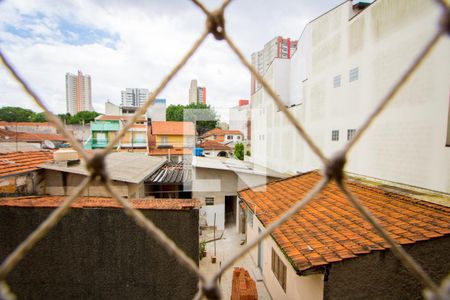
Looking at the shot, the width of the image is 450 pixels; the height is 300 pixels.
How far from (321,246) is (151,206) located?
264 centimetres

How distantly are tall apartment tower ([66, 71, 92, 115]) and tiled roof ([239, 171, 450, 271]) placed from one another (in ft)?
210

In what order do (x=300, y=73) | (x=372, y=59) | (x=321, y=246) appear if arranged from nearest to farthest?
1. (x=321, y=246)
2. (x=372, y=59)
3. (x=300, y=73)

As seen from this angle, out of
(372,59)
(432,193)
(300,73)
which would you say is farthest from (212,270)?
(300,73)

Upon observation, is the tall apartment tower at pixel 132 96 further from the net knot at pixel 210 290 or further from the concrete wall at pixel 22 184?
the net knot at pixel 210 290

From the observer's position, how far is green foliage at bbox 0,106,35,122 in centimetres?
3826

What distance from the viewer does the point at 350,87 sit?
25.6 ft

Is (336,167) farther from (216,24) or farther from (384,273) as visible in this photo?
(384,273)

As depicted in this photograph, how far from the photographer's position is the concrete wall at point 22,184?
14.1 ft

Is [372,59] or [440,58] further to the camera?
[372,59]

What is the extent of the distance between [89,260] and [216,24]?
3.78 m

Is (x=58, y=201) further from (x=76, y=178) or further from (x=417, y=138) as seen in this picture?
(x=417, y=138)

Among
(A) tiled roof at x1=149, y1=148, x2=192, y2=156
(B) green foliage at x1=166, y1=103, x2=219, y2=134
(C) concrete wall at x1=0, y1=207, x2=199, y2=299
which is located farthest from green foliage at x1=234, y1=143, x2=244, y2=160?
(C) concrete wall at x1=0, y1=207, x2=199, y2=299

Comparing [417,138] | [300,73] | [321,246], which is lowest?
[321,246]

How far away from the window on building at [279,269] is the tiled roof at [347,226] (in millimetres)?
974
